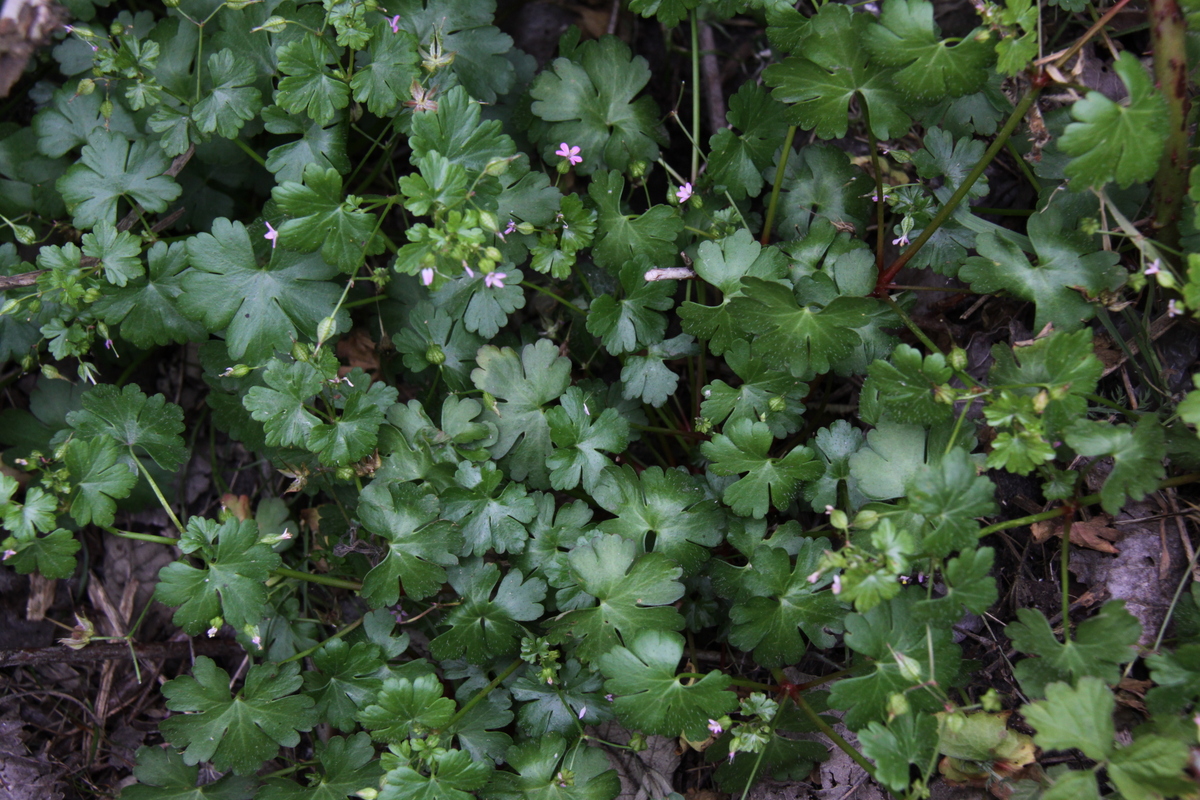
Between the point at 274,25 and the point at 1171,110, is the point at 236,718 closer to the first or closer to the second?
the point at 274,25

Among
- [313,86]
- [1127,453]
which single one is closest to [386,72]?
[313,86]

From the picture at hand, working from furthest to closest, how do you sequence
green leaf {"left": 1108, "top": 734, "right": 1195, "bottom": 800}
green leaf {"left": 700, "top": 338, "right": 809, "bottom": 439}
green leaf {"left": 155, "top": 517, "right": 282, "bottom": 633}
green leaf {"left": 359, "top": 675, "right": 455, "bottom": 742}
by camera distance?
1. green leaf {"left": 700, "top": 338, "right": 809, "bottom": 439}
2. green leaf {"left": 155, "top": 517, "right": 282, "bottom": 633}
3. green leaf {"left": 359, "top": 675, "right": 455, "bottom": 742}
4. green leaf {"left": 1108, "top": 734, "right": 1195, "bottom": 800}

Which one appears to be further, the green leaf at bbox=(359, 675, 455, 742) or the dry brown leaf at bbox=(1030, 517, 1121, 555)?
the dry brown leaf at bbox=(1030, 517, 1121, 555)

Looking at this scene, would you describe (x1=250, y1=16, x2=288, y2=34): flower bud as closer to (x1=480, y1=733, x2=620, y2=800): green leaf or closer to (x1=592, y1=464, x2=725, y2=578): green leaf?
(x1=592, y1=464, x2=725, y2=578): green leaf

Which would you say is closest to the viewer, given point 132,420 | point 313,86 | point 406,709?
point 406,709

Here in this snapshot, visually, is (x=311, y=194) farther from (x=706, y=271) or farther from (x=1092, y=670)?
(x=1092, y=670)

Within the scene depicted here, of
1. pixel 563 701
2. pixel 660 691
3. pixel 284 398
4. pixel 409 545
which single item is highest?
pixel 284 398

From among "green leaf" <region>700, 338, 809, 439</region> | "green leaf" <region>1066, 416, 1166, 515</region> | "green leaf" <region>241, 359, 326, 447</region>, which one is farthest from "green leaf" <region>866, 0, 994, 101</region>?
"green leaf" <region>241, 359, 326, 447</region>
